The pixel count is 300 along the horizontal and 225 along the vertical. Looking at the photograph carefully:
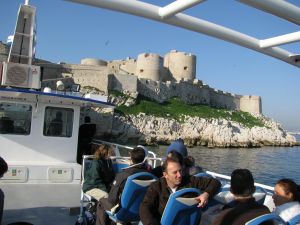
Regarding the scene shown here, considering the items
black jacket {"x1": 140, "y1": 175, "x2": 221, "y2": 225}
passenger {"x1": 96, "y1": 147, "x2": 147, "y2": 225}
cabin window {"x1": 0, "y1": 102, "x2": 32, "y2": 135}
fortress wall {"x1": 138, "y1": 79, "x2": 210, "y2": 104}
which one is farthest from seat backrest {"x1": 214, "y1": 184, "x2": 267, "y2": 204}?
fortress wall {"x1": 138, "y1": 79, "x2": 210, "y2": 104}

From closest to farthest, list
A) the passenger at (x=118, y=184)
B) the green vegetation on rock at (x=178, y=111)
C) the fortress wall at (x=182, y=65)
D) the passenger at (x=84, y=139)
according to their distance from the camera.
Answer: the passenger at (x=118, y=184)
the passenger at (x=84, y=139)
the green vegetation on rock at (x=178, y=111)
the fortress wall at (x=182, y=65)

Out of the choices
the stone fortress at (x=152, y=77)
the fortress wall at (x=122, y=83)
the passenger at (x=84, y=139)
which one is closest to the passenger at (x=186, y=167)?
the passenger at (x=84, y=139)

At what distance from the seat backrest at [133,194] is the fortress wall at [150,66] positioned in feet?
209

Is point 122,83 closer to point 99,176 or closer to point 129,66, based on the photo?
point 129,66

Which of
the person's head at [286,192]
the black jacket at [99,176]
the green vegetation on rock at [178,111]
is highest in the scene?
the green vegetation on rock at [178,111]

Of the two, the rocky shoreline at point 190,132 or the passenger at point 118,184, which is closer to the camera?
the passenger at point 118,184

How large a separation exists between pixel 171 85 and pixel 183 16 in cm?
6476

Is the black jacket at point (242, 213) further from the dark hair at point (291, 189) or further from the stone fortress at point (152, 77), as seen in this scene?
the stone fortress at point (152, 77)

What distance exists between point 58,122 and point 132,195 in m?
4.58

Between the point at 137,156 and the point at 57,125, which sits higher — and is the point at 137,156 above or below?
below

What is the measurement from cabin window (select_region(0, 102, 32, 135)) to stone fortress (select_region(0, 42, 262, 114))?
137 feet

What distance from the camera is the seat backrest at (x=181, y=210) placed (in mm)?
2998

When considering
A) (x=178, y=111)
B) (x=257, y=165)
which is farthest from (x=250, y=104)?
(x=257, y=165)

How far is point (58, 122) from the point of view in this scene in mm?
7992
